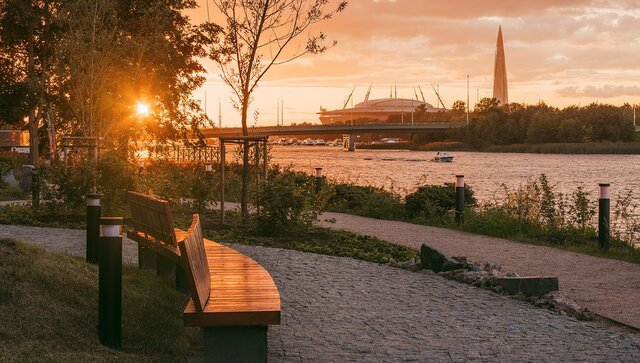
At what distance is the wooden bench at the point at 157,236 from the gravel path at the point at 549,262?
415 cm

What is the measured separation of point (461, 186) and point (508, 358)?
11017mm

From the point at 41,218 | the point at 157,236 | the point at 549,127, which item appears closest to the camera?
the point at 157,236

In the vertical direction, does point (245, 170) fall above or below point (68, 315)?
above

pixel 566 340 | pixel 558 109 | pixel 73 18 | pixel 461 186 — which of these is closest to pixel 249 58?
pixel 461 186

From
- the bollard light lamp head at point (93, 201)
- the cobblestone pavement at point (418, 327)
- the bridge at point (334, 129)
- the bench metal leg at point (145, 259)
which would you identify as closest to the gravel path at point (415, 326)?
the cobblestone pavement at point (418, 327)

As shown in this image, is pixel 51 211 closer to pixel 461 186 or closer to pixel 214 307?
pixel 461 186

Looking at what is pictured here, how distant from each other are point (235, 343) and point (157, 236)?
111 inches

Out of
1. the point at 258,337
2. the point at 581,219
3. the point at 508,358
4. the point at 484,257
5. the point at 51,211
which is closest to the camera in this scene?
the point at 258,337

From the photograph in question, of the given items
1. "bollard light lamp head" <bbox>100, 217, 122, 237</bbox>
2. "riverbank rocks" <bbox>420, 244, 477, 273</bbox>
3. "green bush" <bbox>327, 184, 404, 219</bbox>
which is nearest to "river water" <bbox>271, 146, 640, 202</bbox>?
"green bush" <bbox>327, 184, 404, 219</bbox>

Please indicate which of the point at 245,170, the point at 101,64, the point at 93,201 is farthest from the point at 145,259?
the point at 101,64

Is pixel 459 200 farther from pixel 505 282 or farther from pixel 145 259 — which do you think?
pixel 145 259

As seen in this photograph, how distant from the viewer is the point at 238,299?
624 cm

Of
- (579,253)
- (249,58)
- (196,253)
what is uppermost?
(249,58)

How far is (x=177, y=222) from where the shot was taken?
16094 millimetres
